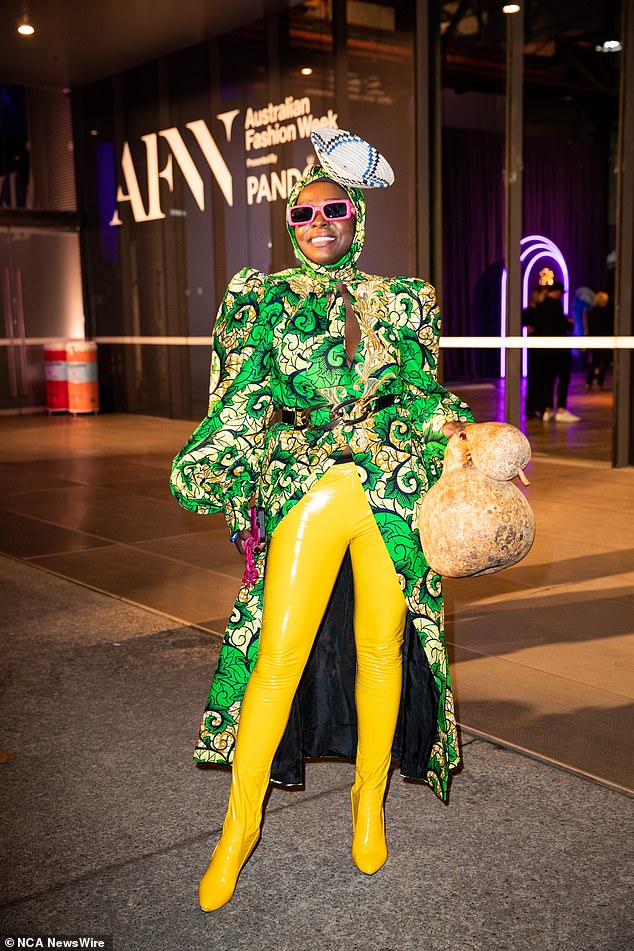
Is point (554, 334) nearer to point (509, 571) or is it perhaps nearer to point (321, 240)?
point (509, 571)

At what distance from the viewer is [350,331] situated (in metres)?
2.73

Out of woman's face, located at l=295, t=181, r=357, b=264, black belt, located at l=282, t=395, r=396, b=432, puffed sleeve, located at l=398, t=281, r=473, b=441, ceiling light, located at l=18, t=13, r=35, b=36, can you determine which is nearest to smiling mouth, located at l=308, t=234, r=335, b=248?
woman's face, located at l=295, t=181, r=357, b=264

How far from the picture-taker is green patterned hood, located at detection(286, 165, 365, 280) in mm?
2721

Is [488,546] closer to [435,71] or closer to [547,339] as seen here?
[547,339]

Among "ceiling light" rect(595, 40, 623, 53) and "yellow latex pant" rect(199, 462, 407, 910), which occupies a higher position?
"ceiling light" rect(595, 40, 623, 53)

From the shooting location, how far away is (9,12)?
12852 millimetres

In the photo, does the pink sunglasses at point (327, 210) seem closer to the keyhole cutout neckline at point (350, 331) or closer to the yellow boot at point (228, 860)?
the keyhole cutout neckline at point (350, 331)

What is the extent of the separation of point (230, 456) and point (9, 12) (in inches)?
481

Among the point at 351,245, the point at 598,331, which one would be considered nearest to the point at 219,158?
the point at 598,331

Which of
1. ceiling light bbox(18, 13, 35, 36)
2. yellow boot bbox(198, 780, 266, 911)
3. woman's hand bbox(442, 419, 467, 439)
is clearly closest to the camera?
woman's hand bbox(442, 419, 467, 439)

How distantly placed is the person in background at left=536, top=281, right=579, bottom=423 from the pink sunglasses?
324 inches

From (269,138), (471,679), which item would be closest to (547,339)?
(269,138)

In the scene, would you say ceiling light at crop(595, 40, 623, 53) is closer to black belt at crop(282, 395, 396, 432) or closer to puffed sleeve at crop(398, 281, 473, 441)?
puffed sleeve at crop(398, 281, 473, 441)

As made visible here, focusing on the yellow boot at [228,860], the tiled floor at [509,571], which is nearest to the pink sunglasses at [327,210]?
the yellow boot at [228,860]
